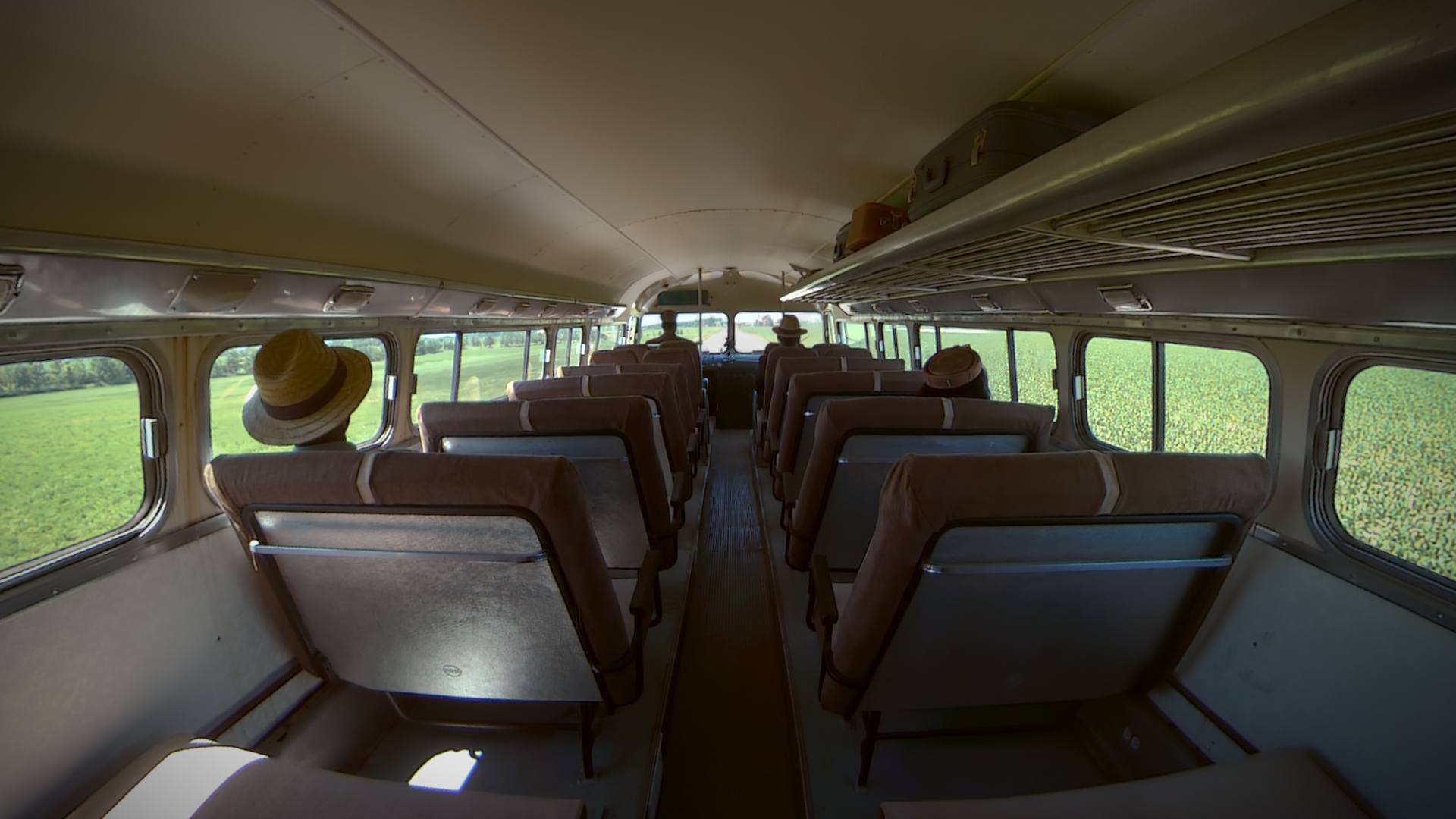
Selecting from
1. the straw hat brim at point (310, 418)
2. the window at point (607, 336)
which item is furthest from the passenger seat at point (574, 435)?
the window at point (607, 336)

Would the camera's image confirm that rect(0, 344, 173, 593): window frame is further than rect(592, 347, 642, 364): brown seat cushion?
No

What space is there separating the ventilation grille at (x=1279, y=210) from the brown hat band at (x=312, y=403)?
9.31 feet

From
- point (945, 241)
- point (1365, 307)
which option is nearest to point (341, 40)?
point (945, 241)

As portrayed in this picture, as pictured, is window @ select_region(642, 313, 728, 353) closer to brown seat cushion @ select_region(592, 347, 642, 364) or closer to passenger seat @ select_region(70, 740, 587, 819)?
brown seat cushion @ select_region(592, 347, 642, 364)

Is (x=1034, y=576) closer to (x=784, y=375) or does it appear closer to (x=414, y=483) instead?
(x=414, y=483)

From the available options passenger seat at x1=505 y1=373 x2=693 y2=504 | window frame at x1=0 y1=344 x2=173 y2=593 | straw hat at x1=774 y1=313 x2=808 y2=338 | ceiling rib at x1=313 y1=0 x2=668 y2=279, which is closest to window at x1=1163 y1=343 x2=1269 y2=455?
passenger seat at x1=505 y1=373 x2=693 y2=504

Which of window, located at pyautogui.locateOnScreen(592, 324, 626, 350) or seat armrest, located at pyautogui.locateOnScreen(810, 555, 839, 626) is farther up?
window, located at pyautogui.locateOnScreen(592, 324, 626, 350)

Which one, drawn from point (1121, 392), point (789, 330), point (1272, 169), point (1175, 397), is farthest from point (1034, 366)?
point (789, 330)

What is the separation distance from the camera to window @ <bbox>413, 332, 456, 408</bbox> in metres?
5.64

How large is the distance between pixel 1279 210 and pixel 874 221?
2105mm

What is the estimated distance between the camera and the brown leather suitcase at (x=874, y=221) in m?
3.20

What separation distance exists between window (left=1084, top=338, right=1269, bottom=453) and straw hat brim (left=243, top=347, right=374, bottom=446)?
4.65 m

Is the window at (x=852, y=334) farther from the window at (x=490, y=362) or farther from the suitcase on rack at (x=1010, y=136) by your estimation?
the suitcase on rack at (x=1010, y=136)

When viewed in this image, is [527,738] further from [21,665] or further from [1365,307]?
[1365,307]
